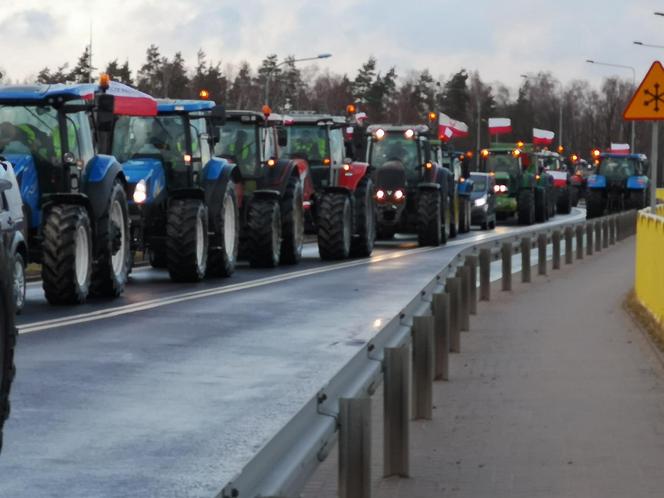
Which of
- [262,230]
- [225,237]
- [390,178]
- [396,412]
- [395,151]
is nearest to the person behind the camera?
[396,412]

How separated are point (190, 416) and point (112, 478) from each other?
2.30 metres

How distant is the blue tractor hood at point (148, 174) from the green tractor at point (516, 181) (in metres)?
38.8

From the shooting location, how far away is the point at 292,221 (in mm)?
30375

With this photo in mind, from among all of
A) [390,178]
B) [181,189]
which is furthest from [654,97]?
[390,178]

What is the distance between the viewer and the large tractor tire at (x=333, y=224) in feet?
107

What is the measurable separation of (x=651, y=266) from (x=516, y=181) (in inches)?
1777

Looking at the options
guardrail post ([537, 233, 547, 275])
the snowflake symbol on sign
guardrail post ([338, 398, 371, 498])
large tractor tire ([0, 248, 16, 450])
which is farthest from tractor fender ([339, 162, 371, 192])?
guardrail post ([338, 398, 371, 498])

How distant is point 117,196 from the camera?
21.7 metres

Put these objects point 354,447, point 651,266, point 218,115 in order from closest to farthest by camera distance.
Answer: point 354,447 → point 651,266 → point 218,115

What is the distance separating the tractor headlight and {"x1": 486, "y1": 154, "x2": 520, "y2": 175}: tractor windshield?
4093 cm

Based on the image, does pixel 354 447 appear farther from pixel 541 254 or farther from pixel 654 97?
pixel 541 254

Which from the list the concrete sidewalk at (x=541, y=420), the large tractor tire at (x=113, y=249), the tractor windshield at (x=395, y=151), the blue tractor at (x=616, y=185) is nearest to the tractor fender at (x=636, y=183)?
the blue tractor at (x=616, y=185)

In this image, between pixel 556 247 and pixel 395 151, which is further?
pixel 395 151

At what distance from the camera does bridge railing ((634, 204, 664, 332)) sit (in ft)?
60.2
